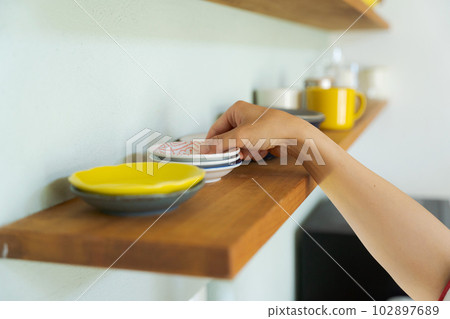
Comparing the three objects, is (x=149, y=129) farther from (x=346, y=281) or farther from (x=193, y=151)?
(x=346, y=281)

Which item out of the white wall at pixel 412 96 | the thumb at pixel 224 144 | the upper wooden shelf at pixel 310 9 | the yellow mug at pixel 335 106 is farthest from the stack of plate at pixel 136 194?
the white wall at pixel 412 96

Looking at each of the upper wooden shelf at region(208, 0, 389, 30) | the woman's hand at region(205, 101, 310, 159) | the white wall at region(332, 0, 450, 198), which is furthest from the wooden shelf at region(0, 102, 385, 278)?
the white wall at region(332, 0, 450, 198)

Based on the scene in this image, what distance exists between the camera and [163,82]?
0.76 m

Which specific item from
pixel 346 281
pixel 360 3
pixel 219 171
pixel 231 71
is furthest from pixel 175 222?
pixel 346 281

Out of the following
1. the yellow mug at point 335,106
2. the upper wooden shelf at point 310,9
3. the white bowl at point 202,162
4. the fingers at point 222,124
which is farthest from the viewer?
the yellow mug at point 335,106

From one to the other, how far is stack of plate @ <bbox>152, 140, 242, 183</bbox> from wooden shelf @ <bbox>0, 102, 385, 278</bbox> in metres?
0.07

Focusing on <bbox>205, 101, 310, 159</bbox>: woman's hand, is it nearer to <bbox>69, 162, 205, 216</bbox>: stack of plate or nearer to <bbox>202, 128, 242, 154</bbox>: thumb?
<bbox>202, 128, 242, 154</bbox>: thumb

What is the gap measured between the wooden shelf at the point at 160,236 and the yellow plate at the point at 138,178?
0.03 m

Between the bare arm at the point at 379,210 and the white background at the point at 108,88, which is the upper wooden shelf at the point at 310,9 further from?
the bare arm at the point at 379,210

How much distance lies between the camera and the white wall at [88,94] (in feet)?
1.57

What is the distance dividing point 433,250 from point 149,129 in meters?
0.46

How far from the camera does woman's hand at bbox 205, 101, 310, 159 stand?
25.2 inches

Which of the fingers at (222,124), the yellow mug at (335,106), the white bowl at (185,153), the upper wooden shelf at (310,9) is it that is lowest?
the white bowl at (185,153)

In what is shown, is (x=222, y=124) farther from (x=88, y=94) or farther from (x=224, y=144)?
(x=88, y=94)
